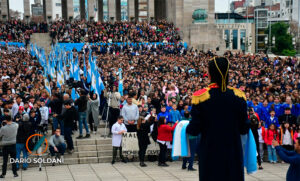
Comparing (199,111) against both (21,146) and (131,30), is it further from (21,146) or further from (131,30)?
(131,30)

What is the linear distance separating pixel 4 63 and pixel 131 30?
20654 mm

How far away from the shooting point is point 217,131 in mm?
4762

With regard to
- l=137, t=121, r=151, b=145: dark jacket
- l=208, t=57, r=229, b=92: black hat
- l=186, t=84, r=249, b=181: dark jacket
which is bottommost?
l=137, t=121, r=151, b=145: dark jacket

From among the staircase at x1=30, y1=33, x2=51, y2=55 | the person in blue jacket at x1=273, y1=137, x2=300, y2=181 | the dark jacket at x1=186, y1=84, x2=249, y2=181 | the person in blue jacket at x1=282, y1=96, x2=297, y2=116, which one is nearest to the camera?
the dark jacket at x1=186, y1=84, x2=249, y2=181

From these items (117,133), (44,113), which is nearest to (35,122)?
(44,113)

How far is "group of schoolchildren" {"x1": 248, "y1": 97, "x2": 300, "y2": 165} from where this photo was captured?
14.8 metres

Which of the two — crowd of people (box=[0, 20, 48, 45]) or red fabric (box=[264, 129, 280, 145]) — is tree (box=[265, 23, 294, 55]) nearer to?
crowd of people (box=[0, 20, 48, 45])

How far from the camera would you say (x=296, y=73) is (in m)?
28.3

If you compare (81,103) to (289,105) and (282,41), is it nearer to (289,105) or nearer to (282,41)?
(289,105)

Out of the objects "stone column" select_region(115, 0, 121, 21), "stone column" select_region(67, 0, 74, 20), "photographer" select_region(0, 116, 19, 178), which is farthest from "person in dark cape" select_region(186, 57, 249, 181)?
"stone column" select_region(115, 0, 121, 21)

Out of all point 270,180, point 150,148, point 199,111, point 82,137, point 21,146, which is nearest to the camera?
point 199,111

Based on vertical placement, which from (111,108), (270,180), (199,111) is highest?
(199,111)

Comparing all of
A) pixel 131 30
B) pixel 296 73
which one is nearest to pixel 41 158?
pixel 296 73

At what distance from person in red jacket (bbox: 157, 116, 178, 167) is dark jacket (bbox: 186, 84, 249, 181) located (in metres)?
9.36
